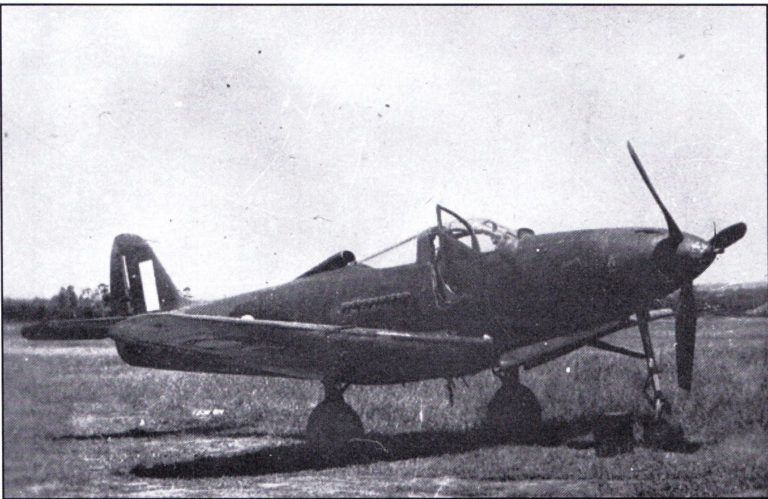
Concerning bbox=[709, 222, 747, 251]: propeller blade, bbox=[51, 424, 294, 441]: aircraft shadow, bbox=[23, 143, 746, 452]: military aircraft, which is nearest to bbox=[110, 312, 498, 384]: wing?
bbox=[23, 143, 746, 452]: military aircraft

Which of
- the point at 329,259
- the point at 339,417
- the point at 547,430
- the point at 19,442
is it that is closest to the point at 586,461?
the point at 547,430

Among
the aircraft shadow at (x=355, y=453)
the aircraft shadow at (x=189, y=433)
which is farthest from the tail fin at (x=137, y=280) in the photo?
the aircraft shadow at (x=355, y=453)

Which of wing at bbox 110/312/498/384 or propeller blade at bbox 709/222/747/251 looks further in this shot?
wing at bbox 110/312/498/384

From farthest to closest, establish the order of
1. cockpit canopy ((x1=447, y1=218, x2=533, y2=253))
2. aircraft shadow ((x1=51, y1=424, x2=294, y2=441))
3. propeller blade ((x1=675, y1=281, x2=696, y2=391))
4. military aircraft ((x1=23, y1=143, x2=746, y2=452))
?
aircraft shadow ((x1=51, y1=424, x2=294, y2=441)) → cockpit canopy ((x1=447, y1=218, x2=533, y2=253)) → propeller blade ((x1=675, y1=281, x2=696, y2=391)) → military aircraft ((x1=23, y1=143, x2=746, y2=452))

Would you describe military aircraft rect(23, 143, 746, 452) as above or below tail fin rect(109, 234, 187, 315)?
below

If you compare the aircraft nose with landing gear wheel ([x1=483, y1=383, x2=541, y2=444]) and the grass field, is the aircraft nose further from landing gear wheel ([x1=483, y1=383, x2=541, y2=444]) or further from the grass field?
landing gear wheel ([x1=483, y1=383, x2=541, y2=444])

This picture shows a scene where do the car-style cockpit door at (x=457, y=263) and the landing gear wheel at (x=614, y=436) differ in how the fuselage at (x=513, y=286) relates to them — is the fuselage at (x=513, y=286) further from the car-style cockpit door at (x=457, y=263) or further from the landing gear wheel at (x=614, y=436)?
the landing gear wheel at (x=614, y=436)

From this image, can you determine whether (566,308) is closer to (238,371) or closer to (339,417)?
(339,417)

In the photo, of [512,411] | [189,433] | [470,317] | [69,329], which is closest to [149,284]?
[69,329]
